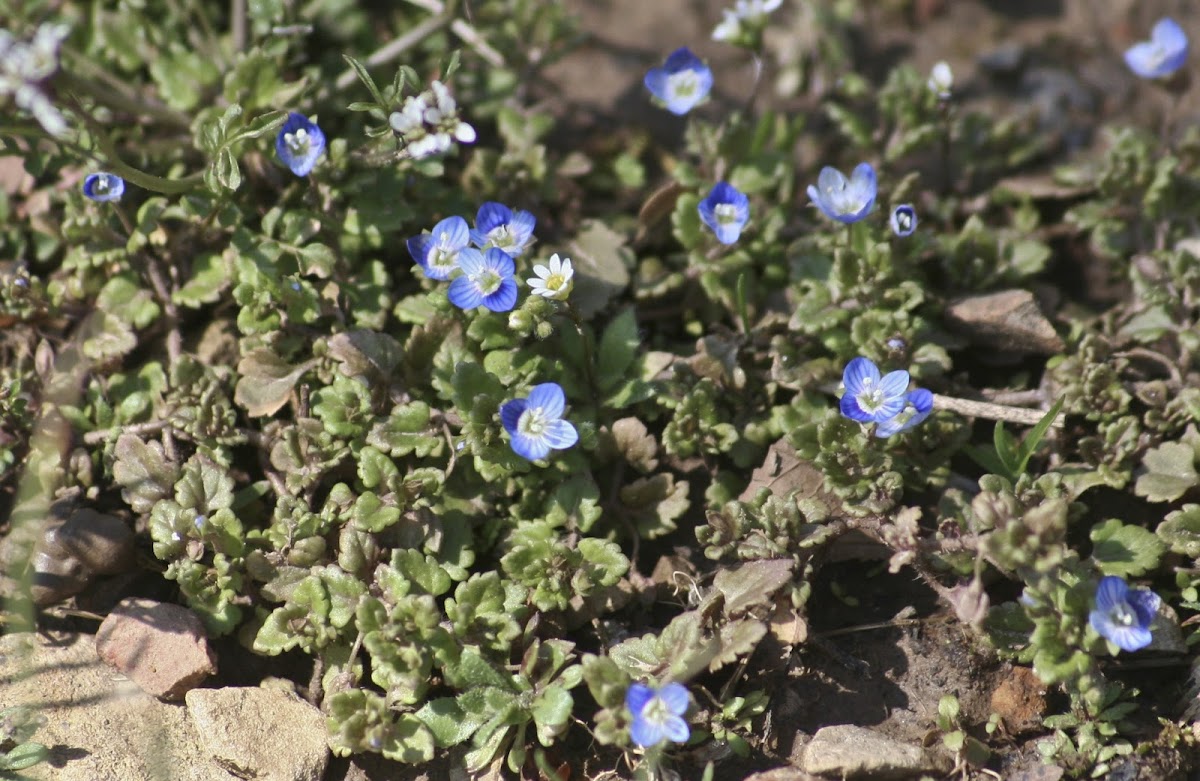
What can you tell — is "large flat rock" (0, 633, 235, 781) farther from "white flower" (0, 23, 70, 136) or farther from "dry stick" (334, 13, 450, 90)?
"dry stick" (334, 13, 450, 90)

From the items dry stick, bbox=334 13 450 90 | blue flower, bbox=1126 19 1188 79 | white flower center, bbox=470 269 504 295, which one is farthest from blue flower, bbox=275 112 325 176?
blue flower, bbox=1126 19 1188 79

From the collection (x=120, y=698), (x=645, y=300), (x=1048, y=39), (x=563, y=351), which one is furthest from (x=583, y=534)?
(x=1048, y=39)

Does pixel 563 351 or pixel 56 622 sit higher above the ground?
pixel 563 351

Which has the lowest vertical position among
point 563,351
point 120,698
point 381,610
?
point 120,698

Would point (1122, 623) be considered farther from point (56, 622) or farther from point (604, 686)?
point (56, 622)

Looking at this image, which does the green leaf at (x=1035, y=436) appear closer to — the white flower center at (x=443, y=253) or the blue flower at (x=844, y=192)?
the blue flower at (x=844, y=192)

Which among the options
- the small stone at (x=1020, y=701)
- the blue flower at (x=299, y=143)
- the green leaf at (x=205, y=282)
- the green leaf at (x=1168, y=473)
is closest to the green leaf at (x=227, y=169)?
the blue flower at (x=299, y=143)
